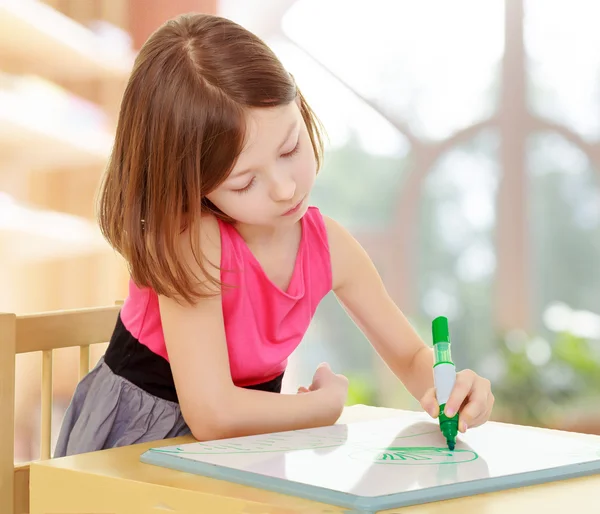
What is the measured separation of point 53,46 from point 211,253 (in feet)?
7.17

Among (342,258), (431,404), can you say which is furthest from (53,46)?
(431,404)

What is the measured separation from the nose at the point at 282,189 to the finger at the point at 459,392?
22cm

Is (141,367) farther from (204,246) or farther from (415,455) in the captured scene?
(415,455)

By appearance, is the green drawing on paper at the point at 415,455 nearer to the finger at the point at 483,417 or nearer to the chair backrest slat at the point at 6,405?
the finger at the point at 483,417

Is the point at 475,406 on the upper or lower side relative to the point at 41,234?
lower

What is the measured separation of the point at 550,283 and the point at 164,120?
2.41 meters

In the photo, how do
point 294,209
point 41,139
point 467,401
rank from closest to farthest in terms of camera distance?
point 467,401
point 294,209
point 41,139

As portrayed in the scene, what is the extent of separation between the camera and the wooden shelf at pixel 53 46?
2.75m

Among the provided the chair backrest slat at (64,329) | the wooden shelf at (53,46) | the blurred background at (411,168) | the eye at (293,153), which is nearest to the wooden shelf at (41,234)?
the blurred background at (411,168)

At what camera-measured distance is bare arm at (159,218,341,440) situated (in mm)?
837

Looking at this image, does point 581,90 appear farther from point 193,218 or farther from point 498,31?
point 193,218

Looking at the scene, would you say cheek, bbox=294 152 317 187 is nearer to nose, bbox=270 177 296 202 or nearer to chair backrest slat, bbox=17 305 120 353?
nose, bbox=270 177 296 202

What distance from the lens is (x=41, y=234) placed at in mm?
2898

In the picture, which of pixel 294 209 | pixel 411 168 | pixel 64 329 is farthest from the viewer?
pixel 411 168
